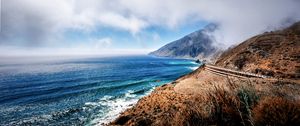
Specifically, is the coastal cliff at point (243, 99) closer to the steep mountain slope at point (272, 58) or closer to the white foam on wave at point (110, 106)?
the steep mountain slope at point (272, 58)

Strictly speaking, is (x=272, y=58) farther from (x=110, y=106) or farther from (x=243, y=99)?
(x=243, y=99)

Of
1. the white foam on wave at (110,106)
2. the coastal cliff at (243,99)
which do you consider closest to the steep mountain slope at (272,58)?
the coastal cliff at (243,99)

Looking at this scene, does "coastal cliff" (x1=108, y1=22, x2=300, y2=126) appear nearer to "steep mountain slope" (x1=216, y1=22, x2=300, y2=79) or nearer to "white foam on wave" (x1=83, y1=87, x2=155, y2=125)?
"steep mountain slope" (x1=216, y1=22, x2=300, y2=79)

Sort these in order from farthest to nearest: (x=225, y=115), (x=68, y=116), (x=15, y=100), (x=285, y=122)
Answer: (x=15, y=100) < (x=68, y=116) < (x=225, y=115) < (x=285, y=122)

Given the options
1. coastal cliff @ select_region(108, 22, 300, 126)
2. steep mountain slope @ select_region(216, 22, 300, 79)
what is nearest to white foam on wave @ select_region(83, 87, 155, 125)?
coastal cliff @ select_region(108, 22, 300, 126)

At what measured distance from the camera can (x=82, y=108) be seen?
26156mm

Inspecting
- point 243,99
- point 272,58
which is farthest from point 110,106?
point 272,58

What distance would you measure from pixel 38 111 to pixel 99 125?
12169mm

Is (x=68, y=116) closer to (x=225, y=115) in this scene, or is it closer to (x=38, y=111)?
(x=38, y=111)

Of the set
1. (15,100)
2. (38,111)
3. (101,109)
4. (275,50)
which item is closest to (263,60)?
(275,50)

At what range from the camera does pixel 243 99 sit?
614cm

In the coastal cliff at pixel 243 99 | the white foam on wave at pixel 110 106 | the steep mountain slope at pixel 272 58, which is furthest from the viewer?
the steep mountain slope at pixel 272 58

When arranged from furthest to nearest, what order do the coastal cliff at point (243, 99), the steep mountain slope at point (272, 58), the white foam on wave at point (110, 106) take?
the steep mountain slope at point (272, 58) → the white foam on wave at point (110, 106) → the coastal cliff at point (243, 99)

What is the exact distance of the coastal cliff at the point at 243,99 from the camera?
15.1 ft
